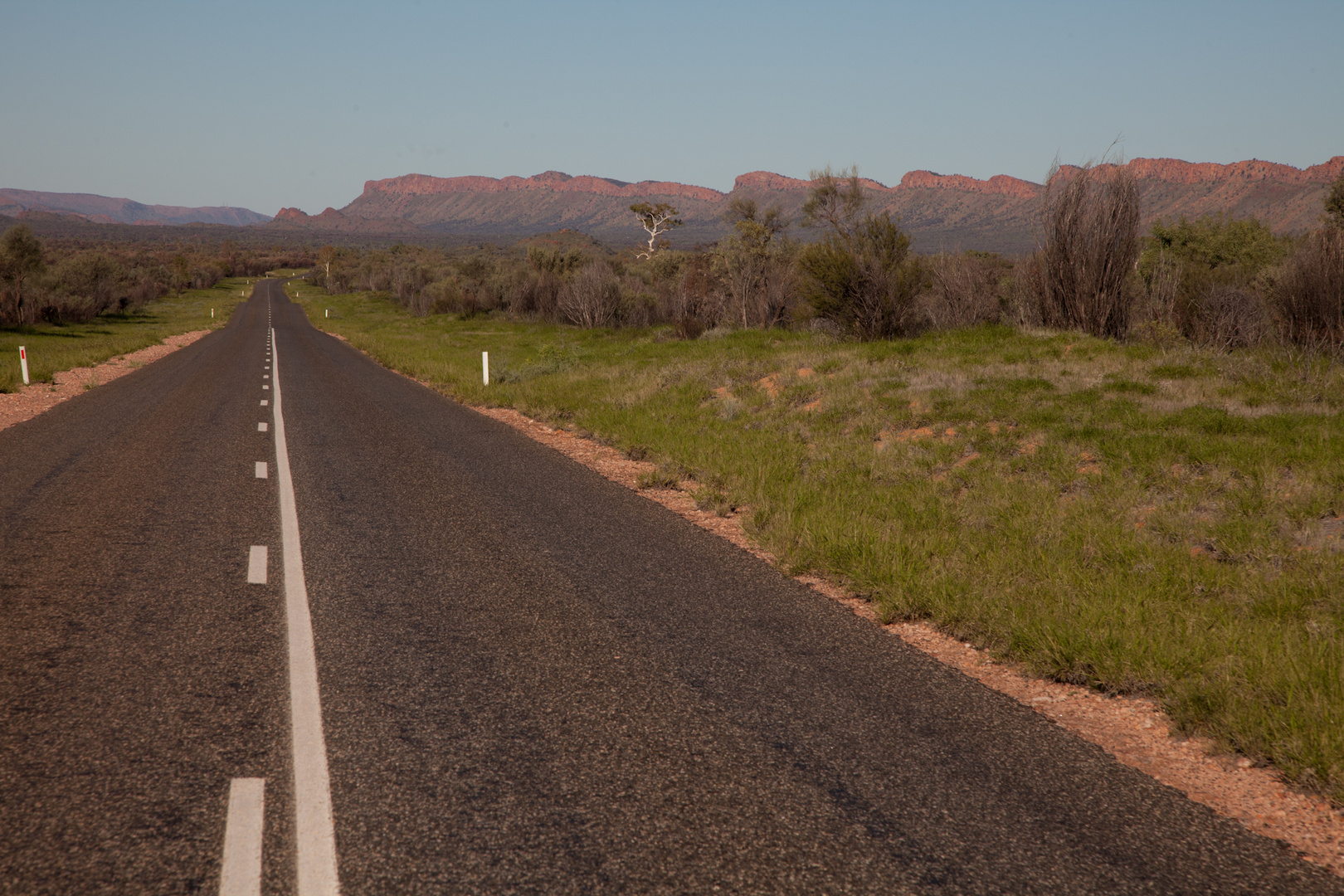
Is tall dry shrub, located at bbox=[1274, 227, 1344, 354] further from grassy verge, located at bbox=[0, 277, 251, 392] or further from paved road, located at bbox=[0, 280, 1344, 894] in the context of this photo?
grassy verge, located at bbox=[0, 277, 251, 392]

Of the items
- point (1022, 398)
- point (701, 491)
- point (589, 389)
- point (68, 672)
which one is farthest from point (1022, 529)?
point (589, 389)

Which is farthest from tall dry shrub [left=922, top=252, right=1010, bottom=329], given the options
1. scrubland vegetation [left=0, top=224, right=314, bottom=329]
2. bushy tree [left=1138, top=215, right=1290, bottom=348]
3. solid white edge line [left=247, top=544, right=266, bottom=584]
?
scrubland vegetation [left=0, top=224, right=314, bottom=329]

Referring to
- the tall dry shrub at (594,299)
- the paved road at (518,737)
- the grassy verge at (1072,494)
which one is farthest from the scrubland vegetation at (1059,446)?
the tall dry shrub at (594,299)

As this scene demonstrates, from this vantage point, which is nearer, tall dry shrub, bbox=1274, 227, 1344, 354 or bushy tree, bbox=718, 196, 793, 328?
tall dry shrub, bbox=1274, 227, 1344, 354

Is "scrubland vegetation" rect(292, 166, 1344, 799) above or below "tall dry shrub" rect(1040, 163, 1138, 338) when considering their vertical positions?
below

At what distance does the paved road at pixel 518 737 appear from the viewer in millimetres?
2893

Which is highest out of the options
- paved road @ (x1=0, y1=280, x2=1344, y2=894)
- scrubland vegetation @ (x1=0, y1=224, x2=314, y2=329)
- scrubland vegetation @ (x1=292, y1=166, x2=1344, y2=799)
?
scrubland vegetation @ (x1=0, y1=224, x2=314, y2=329)

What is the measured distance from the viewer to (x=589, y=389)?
17266mm

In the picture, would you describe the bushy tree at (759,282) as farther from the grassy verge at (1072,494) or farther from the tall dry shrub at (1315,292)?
the tall dry shrub at (1315,292)

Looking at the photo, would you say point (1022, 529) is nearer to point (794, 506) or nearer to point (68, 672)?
point (794, 506)

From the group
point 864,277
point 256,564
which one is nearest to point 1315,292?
point 864,277

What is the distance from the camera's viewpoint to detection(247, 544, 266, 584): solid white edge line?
6051 millimetres

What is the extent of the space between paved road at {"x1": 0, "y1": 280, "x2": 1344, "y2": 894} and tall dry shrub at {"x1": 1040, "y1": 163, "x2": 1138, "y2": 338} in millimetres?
11506

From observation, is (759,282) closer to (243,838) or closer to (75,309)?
(243,838)
